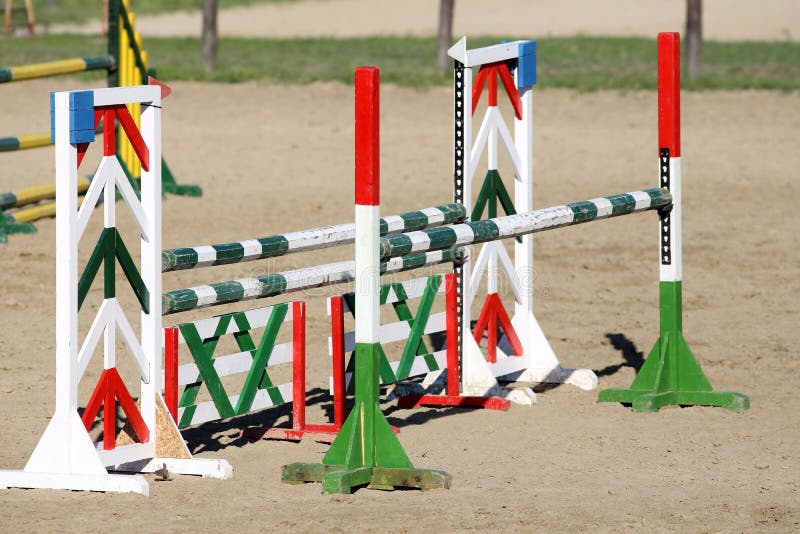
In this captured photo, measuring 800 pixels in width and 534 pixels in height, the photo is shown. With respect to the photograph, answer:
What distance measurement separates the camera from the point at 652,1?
3678cm

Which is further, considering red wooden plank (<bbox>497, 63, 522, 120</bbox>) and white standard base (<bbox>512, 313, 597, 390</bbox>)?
white standard base (<bbox>512, 313, 597, 390</bbox>)

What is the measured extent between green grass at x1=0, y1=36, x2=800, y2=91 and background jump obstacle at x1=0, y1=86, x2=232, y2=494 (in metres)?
12.7

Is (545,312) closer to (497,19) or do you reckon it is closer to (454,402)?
(454,402)

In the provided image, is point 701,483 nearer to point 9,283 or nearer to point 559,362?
point 559,362

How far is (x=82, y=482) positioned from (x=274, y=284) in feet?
4.09

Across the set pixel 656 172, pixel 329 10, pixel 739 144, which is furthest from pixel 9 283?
pixel 329 10

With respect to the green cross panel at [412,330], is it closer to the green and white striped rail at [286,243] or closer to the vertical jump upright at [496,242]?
the vertical jump upright at [496,242]

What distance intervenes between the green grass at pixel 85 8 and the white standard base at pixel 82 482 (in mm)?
28323

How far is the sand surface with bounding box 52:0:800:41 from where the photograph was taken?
30.5m

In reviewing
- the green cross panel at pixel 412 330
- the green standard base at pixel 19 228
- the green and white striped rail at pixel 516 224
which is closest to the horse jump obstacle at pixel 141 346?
the green and white striped rail at pixel 516 224

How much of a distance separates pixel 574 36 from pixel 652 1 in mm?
9537

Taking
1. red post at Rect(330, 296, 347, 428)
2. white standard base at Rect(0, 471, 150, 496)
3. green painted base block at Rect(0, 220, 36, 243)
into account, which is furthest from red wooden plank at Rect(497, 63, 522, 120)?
green painted base block at Rect(0, 220, 36, 243)

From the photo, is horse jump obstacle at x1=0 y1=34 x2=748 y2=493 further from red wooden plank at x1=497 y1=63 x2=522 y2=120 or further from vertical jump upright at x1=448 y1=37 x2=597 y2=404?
red wooden plank at x1=497 y1=63 x2=522 y2=120

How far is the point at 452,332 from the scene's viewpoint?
681 cm
